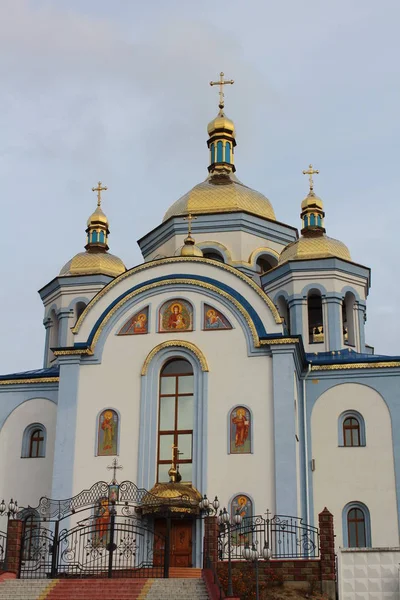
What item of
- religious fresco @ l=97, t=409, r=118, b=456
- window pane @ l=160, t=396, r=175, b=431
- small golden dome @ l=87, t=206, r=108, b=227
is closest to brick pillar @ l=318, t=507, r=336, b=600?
window pane @ l=160, t=396, r=175, b=431

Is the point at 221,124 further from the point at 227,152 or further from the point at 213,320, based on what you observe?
the point at 213,320

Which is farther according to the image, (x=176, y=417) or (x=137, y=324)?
(x=137, y=324)

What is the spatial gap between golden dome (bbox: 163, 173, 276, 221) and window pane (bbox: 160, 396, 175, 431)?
24.2ft

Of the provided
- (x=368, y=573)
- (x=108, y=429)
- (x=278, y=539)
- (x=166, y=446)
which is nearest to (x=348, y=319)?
(x=166, y=446)

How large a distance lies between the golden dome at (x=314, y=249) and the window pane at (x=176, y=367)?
564 centimetres

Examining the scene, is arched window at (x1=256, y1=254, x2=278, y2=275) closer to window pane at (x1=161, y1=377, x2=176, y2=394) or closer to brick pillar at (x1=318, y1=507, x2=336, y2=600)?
window pane at (x1=161, y1=377, x2=176, y2=394)

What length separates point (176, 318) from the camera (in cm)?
2098

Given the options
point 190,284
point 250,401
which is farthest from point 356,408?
point 190,284

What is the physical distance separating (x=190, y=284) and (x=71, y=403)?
388 cm

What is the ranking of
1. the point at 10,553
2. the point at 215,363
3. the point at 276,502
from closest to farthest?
1. the point at 10,553
2. the point at 276,502
3. the point at 215,363

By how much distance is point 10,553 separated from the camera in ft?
54.6

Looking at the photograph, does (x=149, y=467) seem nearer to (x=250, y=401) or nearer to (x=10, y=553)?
(x=250, y=401)

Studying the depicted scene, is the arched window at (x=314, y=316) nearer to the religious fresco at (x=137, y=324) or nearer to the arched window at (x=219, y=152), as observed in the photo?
the religious fresco at (x=137, y=324)

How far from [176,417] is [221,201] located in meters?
8.55
